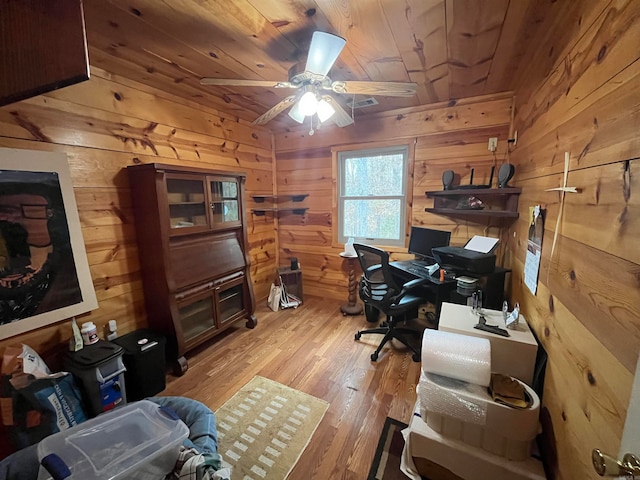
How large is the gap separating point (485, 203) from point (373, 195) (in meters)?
1.17

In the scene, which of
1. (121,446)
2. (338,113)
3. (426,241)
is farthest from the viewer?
(426,241)

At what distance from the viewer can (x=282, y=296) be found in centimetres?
340

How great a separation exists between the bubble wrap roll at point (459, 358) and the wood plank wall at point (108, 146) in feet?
7.34

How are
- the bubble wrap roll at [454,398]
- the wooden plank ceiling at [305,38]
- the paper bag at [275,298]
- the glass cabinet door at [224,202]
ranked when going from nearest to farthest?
the bubble wrap roll at [454,398]
the wooden plank ceiling at [305,38]
the glass cabinet door at [224,202]
the paper bag at [275,298]

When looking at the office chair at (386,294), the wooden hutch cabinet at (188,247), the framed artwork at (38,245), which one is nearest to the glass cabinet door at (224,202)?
the wooden hutch cabinet at (188,247)

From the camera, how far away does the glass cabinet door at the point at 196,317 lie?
225 cm

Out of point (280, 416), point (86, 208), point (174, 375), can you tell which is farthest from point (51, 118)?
point (280, 416)

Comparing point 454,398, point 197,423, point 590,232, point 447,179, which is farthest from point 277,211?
point 590,232

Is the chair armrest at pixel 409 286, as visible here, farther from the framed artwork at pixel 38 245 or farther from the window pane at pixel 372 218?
the framed artwork at pixel 38 245

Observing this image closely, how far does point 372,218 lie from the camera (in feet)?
10.7

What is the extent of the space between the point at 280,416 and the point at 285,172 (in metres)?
2.81

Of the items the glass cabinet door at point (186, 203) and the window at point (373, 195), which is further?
the window at point (373, 195)

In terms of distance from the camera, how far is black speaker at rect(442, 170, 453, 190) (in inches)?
101

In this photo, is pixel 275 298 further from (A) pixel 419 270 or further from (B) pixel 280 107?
(B) pixel 280 107
